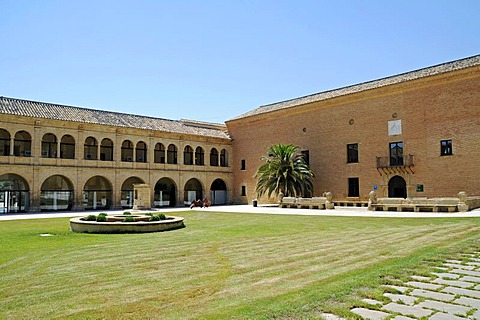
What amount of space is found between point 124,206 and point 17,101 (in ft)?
42.2

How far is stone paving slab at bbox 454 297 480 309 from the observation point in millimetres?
4941

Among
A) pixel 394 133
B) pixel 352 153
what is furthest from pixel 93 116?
pixel 394 133

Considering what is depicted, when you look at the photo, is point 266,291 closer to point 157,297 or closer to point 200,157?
point 157,297

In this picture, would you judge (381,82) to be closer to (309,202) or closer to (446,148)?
(446,148)

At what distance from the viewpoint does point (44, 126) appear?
3269 cm

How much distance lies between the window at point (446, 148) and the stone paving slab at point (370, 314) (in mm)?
27605

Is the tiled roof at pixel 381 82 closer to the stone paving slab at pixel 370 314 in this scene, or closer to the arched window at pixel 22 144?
the arched window at pixel 22 144

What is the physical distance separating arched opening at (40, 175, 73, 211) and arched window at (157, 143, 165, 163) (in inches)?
362

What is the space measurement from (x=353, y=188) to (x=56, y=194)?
25.5 m

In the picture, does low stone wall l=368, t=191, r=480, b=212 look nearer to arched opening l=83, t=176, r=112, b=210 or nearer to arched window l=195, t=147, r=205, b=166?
arched window l=195, t=147, r=205, b=166

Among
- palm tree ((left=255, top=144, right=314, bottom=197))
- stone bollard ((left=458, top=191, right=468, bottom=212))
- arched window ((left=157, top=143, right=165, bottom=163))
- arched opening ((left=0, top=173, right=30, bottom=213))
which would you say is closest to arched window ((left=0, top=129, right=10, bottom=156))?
arched opening ((left=0, top=173, right=30, bottom=213))

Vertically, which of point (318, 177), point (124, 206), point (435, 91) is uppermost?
point (435, 91)

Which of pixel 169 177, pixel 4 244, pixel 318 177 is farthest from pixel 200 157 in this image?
pixel 4 244

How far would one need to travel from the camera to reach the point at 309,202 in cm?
3222
